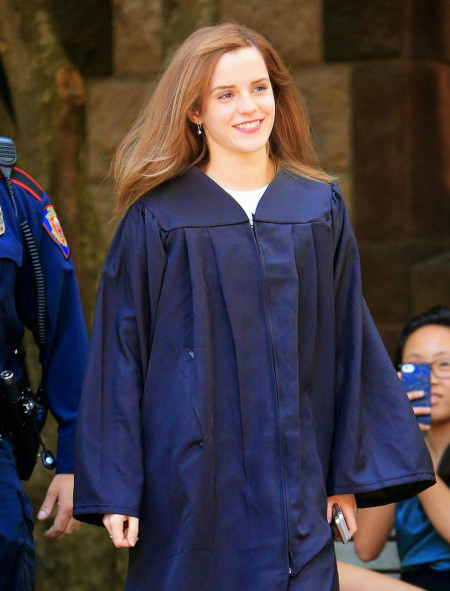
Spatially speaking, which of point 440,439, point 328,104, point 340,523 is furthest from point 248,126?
point 328,104

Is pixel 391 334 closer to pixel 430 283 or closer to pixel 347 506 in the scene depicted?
pixel 430 283

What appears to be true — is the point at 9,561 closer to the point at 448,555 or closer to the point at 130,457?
the point at 130,457

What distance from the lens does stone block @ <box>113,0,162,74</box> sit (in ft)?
17.4

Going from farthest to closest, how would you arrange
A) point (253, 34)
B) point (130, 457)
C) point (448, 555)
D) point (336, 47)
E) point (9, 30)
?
1. point (336, 47)
2. point (9, 30)
3. point (448, 555)
4. point (253, 34)
5. point (130, 457)

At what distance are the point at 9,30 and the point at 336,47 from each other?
4.48 feet

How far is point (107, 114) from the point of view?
5.36m

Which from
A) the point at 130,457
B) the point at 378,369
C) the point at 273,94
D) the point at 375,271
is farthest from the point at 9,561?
the point at 375,271

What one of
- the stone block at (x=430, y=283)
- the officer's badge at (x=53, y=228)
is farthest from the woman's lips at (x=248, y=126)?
the stone block at (x=430, y=283)

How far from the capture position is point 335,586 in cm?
300

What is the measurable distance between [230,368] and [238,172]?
48 centimetres

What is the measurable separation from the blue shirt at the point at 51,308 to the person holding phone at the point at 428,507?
1039mm

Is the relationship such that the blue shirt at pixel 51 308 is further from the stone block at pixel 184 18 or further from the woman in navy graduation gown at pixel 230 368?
the stone block at pixel 184 18

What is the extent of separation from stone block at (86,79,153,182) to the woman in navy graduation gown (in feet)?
7.15

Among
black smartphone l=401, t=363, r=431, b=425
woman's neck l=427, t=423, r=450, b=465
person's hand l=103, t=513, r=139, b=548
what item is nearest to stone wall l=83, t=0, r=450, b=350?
woman's neck l=427, t=423, r=450, b=465
